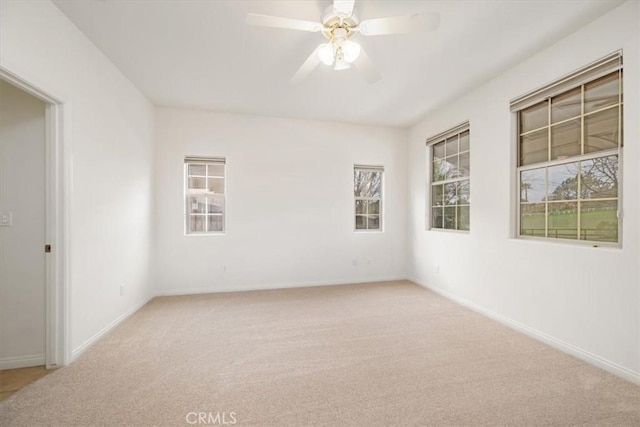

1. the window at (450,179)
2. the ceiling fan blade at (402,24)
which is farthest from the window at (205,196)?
the window at (450,179)

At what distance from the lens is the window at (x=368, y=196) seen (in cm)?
470

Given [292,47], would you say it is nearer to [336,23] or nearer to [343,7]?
[336,23]

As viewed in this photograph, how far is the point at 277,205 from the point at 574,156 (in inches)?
138

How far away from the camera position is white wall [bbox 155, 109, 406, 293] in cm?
395

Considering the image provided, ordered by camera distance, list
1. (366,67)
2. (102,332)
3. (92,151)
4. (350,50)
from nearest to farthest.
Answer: (350,50) < (366,67) < (92,151) < (102,332)

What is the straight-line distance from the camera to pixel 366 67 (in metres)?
2.16

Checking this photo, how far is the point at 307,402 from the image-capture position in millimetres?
1698

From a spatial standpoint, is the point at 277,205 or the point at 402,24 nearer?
the point at 402,24

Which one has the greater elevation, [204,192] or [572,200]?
[204,192]

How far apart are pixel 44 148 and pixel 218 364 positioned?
2146 millimetres

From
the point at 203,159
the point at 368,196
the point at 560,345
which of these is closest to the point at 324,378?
the point at 560,345

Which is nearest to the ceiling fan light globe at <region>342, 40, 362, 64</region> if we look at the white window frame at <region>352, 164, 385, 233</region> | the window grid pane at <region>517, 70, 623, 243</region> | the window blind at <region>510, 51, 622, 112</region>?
the window blind at <region>510, 51, 622, 112</region>

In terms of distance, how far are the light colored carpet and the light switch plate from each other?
118cm

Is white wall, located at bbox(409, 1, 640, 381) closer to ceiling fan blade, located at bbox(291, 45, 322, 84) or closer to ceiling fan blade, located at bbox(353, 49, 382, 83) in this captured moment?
ceiling fan blade, located at bbox(353, 49, 382, 83)
